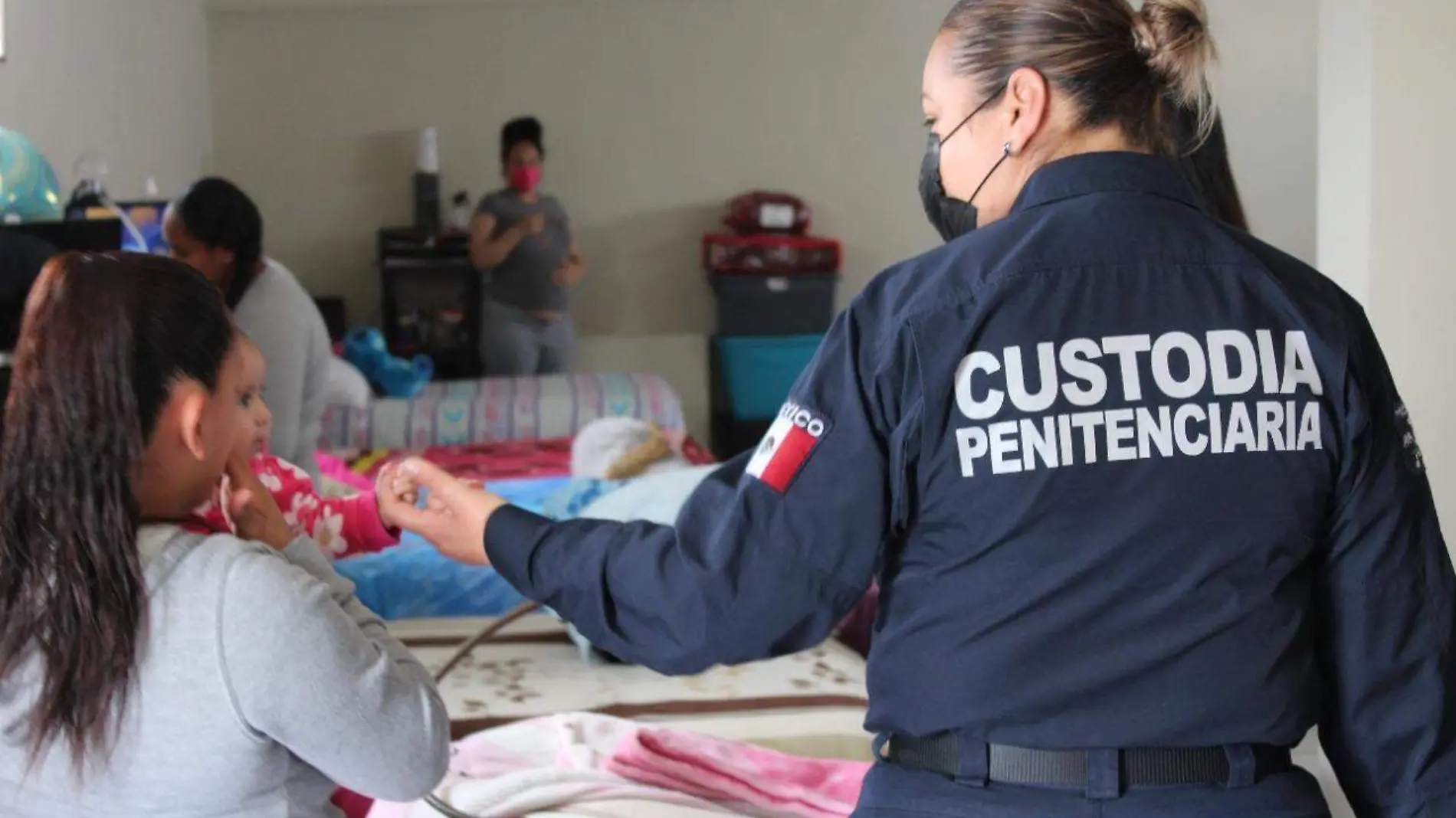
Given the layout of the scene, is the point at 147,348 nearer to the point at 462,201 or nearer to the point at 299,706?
the point at 299,706

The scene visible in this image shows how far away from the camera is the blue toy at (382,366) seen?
19.5ft

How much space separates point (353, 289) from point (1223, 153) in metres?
5.57

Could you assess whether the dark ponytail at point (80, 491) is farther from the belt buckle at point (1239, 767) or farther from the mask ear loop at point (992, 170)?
the belt buckle at point (1239, 767)

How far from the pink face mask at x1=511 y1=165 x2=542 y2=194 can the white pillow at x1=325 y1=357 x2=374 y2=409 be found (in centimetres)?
110

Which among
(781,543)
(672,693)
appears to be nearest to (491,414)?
(672,693)

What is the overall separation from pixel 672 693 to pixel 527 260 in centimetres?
385

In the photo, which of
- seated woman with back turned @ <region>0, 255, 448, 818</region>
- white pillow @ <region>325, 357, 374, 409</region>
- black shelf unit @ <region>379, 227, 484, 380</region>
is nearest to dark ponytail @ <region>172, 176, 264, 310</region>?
seated woman with back turned @ <region>0, 255, 448, 818</region>

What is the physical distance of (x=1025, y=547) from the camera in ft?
3.64

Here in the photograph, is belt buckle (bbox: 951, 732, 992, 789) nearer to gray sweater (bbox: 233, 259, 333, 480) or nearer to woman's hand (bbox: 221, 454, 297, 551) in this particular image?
woman's hand (bbox: 221, 454, 297, 551)

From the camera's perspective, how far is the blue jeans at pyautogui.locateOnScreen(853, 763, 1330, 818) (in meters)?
1.11

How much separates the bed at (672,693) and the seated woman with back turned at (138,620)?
4.19 feet

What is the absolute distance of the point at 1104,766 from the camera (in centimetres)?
111

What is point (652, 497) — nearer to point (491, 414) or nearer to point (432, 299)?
point (491, 414)

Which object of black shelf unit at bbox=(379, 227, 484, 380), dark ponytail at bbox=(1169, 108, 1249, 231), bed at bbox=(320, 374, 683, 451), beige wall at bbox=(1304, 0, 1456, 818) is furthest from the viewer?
black shelf unit at bbox=(379, 227, 484, 380)
